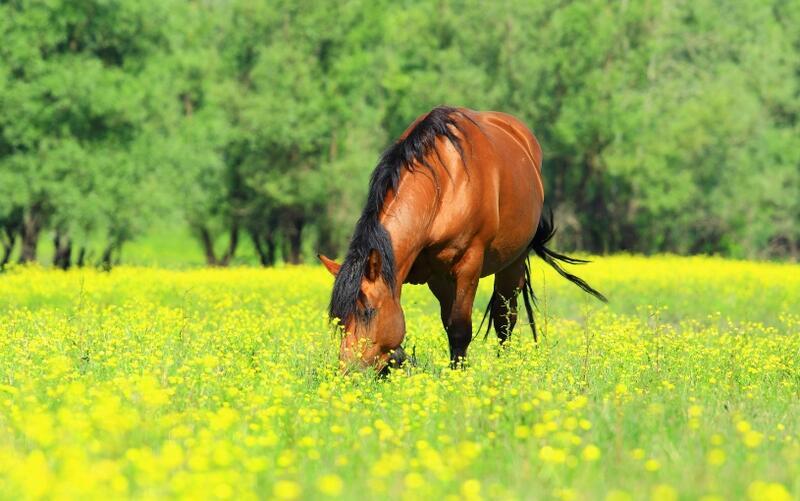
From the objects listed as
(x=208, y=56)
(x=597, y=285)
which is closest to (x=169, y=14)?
Answer: (x=208, y=56)

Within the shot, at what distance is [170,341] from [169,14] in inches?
738

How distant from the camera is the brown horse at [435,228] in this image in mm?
7535

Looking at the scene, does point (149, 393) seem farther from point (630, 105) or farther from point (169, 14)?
point (630, 105)

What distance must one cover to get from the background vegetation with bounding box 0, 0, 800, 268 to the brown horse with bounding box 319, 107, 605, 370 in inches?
704

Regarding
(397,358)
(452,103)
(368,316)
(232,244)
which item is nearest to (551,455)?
(368,316)

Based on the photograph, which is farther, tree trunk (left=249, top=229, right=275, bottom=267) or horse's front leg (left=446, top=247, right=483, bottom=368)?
tree trunk (left=249, top=229, right=275, bottom=267)

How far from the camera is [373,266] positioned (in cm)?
759

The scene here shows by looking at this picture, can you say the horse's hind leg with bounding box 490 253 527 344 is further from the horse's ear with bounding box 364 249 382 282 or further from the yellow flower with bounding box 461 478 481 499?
the yellow flower with bounding box 461 478 481 499

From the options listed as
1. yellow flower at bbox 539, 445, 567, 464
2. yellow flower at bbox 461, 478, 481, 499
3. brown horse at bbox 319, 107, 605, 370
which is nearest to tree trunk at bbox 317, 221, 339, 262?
brown horse at bbox 319, 107, 605, 370

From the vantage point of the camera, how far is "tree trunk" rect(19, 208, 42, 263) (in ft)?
86.8

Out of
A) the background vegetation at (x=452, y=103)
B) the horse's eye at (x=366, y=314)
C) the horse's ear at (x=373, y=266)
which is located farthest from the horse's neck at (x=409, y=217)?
the background vegetation at (x=452, y=103)

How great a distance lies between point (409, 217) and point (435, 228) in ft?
1.41

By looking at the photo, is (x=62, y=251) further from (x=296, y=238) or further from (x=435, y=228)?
(x=435, y=228)

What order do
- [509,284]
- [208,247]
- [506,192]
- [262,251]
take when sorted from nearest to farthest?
[506,192] < [509,284] < [208,247] < [262,251]
